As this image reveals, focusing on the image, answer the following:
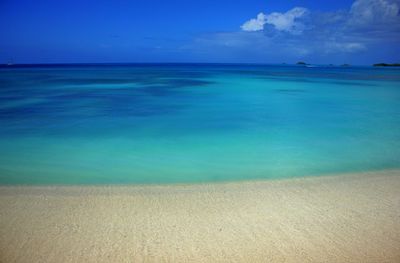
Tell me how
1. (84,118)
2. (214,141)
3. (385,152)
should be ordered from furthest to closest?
1. (84,118)
2. (214,141)
3. (385,152)

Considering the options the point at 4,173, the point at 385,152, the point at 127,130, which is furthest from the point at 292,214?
the point at 127,130

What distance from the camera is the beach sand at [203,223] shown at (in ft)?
9.53

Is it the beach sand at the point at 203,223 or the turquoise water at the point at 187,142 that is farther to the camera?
the turquoise water at the point at 187,142

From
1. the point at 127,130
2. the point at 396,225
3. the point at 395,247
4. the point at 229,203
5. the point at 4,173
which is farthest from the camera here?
the point at 127,130

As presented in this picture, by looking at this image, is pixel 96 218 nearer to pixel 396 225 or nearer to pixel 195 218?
pixel 195 218

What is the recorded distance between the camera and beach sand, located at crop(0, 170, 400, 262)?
2.90m

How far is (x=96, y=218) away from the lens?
352 centimetres

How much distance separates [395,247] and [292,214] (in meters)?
1.03

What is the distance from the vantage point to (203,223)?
3.42 meters

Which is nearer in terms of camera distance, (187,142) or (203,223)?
(203,223)

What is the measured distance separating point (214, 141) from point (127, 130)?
→ 2.72 meters

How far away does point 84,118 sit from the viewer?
1076 centimetres

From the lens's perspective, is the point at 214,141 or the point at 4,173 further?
the point at 214,141

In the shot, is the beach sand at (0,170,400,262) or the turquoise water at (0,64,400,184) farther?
the turquoise water at (0,64,400,184)
